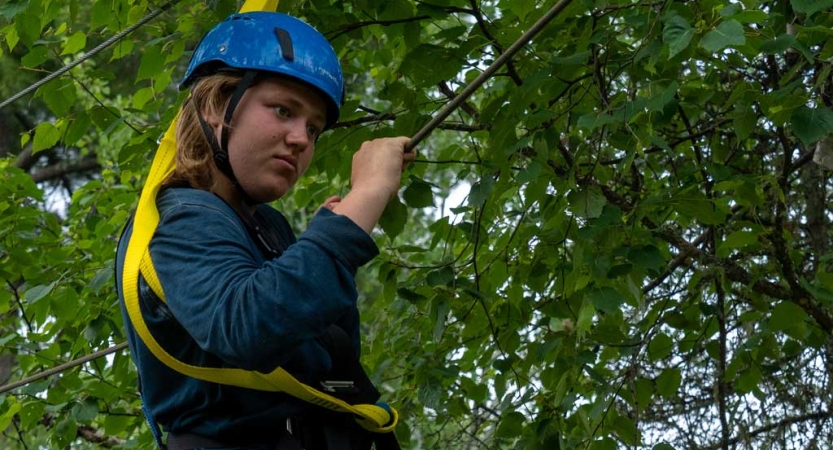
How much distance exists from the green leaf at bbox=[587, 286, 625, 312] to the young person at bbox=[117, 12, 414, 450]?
826mm

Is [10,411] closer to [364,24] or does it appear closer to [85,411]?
[85,411]

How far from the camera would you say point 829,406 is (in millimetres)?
4188

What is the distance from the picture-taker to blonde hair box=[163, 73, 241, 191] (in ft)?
7.22

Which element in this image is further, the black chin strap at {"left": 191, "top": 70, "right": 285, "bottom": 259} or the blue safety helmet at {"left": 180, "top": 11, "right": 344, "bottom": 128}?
the blue safety helmet at {"left": 180, "top": 11, "right": 344, "bottom": 128}

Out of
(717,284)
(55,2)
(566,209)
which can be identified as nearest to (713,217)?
(566,209)

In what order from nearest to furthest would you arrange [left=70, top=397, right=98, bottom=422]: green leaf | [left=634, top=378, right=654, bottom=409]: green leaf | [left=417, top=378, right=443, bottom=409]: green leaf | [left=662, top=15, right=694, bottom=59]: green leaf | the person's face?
1. the person's face
2. [left=662, top=15, right=694, bottom=59]: green leaf
3. [left=417, top=378, right=443, bottom=409]: green leaf
4. [left=634, top=378, right=654, bottom=409]: green leaf
5. [left=70, top=397, right=98, bottom=422]: green leaf

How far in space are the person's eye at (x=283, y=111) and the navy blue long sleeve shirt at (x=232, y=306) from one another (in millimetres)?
255

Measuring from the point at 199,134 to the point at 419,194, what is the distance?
1147 mm

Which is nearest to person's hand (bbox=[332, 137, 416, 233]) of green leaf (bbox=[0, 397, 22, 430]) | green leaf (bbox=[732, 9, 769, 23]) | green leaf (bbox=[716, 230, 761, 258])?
green leaf (bbox=[732, 9, 769, 23])

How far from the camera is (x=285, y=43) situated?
7.68ft

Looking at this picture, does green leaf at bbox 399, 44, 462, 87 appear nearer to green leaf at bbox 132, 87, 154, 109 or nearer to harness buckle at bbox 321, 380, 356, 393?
green leaf at bbox 132, 87, 154, 109

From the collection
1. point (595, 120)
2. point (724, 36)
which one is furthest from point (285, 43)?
point (724, 36)

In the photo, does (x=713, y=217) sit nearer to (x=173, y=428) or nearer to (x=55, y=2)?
(x=173, y=428)

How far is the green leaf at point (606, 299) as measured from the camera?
297 centimetres
